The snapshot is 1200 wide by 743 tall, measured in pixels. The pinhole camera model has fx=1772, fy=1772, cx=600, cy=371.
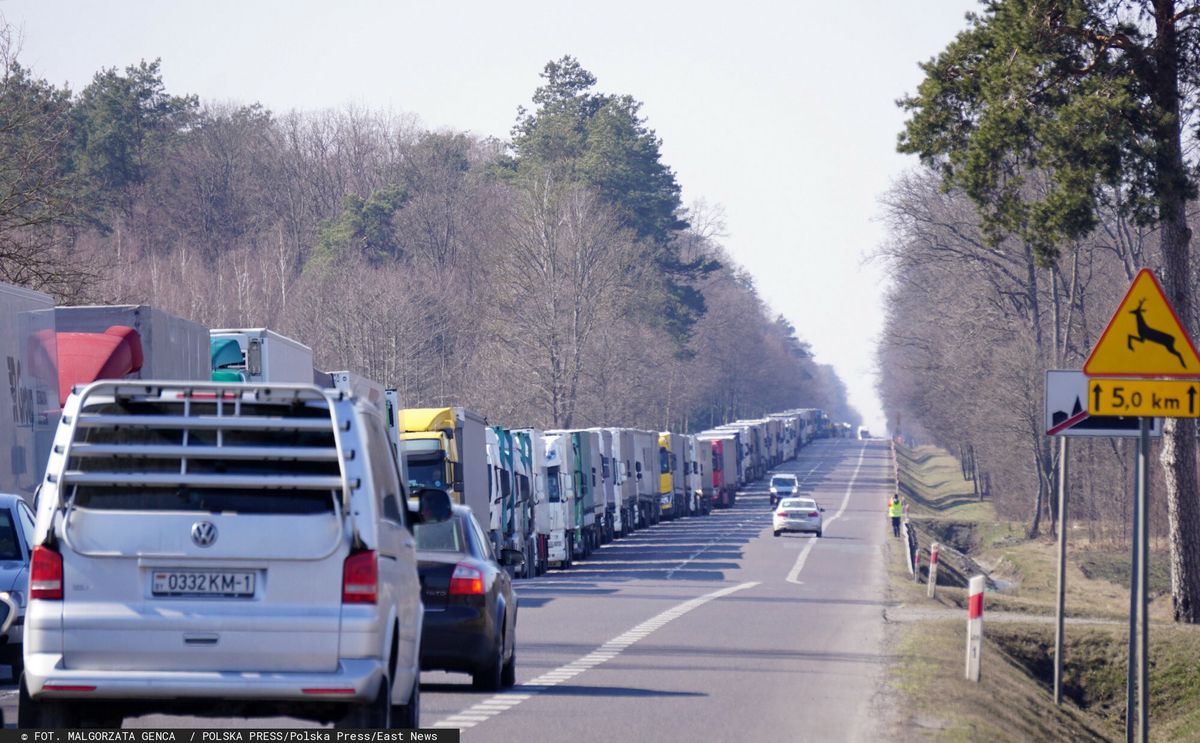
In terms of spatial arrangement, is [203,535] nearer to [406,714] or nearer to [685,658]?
[406,714]

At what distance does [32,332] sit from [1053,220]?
13112mm

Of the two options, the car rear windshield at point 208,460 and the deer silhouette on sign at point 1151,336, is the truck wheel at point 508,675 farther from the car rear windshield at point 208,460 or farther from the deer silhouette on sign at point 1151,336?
the car rear windshield at point 208,460

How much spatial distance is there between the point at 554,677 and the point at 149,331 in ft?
25.2

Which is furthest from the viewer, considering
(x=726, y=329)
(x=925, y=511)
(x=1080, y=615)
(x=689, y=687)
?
(x=726, y=329)

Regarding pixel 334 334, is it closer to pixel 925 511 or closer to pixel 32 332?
pixel 925 511

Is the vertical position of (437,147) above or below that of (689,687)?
above

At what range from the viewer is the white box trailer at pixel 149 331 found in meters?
20.6

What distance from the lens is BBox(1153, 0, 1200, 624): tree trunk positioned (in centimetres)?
2302

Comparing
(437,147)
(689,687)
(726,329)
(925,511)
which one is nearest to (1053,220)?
(689,687)

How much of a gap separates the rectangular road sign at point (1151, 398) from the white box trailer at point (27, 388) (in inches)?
438

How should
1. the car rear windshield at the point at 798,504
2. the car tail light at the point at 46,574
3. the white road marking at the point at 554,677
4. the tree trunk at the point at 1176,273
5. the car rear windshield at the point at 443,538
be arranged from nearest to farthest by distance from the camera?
the car tail light at the point at 46,574 → the white road marking at the point at 554,677 → the car rear windshield at the point at 443,538 → the tree trunk at the point at 1176,273 → the car rear windshield at the point at 798,504

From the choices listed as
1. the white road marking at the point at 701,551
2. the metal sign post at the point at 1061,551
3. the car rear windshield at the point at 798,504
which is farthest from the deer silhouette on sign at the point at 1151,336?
Answer: the car rear windshield at the point at 798,504

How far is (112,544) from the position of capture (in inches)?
328

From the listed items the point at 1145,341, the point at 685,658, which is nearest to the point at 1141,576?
the point at 1145,341
